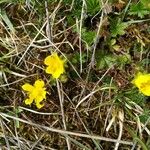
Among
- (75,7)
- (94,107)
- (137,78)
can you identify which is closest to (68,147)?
(94,107)

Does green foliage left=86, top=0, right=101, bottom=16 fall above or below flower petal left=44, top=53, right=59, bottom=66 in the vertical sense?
above

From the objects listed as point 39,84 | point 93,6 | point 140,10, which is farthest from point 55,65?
point 140,10

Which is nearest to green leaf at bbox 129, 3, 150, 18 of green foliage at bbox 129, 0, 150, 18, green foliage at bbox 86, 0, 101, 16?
green foliage at bbox 129, 0, 150, 18

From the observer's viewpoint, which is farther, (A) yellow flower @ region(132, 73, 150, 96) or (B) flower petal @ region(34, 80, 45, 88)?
(B) flower petal @ region(34, 80, 45, 88)

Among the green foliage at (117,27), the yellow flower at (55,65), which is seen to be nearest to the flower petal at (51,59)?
the yellow flower at (55,65)

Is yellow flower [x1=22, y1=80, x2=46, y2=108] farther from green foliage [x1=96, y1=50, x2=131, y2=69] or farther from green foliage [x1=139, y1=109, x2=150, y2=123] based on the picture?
green foliage [x1=139, y1=109, x2=150, y2=123]

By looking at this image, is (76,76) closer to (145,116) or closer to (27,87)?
(27,87)
